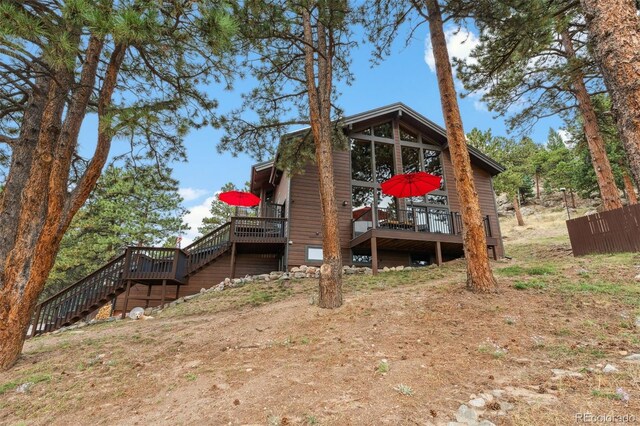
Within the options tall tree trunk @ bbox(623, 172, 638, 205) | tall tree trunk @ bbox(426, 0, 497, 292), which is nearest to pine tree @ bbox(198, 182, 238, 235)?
tall tree trunk @ bbox(426, 0, 497, 292)

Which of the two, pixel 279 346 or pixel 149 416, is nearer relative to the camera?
pixel 149 416

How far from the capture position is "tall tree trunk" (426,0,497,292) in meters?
6.12

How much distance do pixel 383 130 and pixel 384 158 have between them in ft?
4.13

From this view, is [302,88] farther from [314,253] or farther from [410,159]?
[410,159]

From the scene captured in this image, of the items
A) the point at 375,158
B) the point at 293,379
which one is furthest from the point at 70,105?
the point at 375,158

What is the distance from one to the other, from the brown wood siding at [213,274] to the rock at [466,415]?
11138mm

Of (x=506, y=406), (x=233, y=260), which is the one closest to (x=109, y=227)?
(x=233, y=260)

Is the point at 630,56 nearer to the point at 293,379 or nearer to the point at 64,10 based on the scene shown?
the point at 293,379

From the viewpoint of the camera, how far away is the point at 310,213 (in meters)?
12.7

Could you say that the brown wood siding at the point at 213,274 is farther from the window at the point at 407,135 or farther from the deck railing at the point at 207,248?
the window at the point at 407,135

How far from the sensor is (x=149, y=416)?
115 inches

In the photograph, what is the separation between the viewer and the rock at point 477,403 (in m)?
2.69

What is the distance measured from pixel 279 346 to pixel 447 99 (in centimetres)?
581

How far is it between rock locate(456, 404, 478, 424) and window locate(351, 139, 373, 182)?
1125 cm
